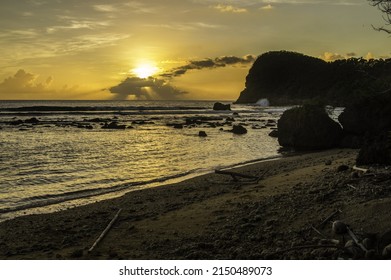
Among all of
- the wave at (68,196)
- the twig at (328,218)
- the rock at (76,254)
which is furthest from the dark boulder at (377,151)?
the rock at (76,254)

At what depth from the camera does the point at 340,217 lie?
19.5 feet

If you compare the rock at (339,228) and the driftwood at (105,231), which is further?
the driftwood at (105,231)

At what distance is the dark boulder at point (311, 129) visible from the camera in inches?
731

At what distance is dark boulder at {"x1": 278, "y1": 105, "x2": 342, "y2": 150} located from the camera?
1858 centimetres

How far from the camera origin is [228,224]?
677 cm

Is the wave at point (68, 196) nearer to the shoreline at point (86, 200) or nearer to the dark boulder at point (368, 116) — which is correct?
the shoreline at point (86, 200)

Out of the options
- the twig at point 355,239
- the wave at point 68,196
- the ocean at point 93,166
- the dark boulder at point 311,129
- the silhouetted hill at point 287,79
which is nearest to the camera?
the twig at point 355,239

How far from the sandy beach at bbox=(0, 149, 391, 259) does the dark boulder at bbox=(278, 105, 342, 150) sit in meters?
9.33

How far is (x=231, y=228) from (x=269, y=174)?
576 centimetres

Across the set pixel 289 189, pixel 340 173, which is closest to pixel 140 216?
pixel 289 189

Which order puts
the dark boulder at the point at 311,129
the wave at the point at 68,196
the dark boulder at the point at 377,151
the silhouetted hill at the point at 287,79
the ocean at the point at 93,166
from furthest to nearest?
1. the silhouetted hill at the point at 287,79
2. the dark boulder at the point at 311,129
3. the ocean at the point at 93,166
4. the wave at the point at 68,196
5. the dark boulder at the point at 377,151

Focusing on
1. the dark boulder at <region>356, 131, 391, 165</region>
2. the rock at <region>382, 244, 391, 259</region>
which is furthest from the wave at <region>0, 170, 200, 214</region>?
the rock at <region>382, 244, 391, 259</region>

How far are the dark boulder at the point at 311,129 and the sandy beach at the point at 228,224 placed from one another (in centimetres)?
933

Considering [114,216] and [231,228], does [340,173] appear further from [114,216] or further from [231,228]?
[114,216]
